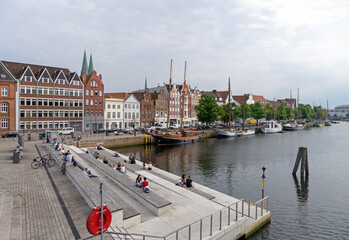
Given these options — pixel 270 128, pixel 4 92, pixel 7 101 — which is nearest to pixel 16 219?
pixel 7 101

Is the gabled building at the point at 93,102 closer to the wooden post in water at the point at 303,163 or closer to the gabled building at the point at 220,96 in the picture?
the wooden post in water at the point at 303,163

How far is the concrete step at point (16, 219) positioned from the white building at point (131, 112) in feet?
221

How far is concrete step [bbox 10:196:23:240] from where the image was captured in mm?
10954

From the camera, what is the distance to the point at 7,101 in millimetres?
59312

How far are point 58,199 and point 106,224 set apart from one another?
352 inches

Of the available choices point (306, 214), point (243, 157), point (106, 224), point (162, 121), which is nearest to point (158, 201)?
point (106, 224)

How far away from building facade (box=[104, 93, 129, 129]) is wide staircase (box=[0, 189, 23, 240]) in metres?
62.1

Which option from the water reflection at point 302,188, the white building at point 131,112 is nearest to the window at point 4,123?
the white building at point 131,112

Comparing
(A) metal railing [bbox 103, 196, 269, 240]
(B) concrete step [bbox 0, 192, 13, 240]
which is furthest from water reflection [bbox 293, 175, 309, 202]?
(B) concrete step [bbox 0, 192, 13, 240]

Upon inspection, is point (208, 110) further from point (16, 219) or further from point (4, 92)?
point (16, 219)

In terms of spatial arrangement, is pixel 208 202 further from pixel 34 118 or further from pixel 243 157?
pixel 34 118

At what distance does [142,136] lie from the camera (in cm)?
6125

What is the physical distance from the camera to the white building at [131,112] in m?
83.9

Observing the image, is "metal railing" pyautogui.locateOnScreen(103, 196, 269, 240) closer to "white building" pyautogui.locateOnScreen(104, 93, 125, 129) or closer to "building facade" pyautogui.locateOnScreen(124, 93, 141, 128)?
"white building" pyautogui.locateOnScreen(104, 93, 125, 129)
